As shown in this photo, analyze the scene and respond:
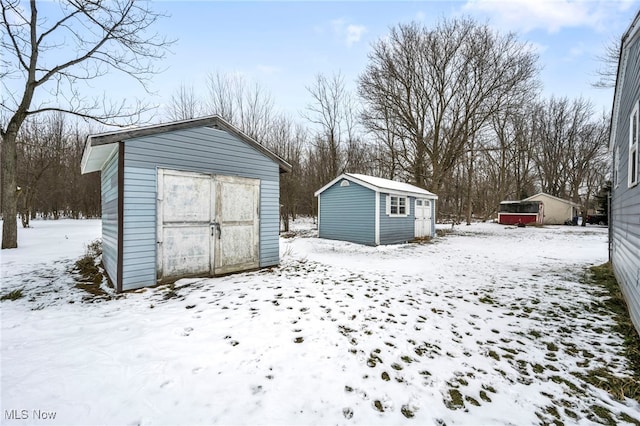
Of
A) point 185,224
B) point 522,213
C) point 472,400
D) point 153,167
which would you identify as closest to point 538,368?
point 472,400

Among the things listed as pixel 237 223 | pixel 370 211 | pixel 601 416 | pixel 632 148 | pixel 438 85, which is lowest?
pixel 601 416

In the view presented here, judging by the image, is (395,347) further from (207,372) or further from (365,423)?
(207,372)

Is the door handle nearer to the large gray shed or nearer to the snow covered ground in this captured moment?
the large gray shed

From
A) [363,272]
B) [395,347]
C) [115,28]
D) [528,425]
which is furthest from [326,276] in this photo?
[115,28]

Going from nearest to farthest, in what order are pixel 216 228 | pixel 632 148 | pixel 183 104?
pixel 632 148 → pixel 216 228 → pixel 183 104

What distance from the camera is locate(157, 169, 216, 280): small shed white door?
524 cm

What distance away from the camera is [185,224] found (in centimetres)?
548

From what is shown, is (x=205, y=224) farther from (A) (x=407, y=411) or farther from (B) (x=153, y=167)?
(A) (x=407, y=411)

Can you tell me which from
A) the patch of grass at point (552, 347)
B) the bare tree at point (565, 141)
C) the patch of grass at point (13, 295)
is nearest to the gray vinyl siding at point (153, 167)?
the patch of grass at point (13, 295)

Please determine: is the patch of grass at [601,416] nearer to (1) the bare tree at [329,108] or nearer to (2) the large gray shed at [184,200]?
(2) the large gray shed at [184,200]

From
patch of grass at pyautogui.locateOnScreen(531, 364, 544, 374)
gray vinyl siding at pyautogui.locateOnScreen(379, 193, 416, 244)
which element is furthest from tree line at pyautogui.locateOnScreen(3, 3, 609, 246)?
patch of grass at pyautogui.locateOnScreen(531, 364, 544, 374)

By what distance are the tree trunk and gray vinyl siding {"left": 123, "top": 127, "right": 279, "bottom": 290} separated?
8535 mm

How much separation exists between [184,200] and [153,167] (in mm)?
829

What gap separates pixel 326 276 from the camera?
6344mm
